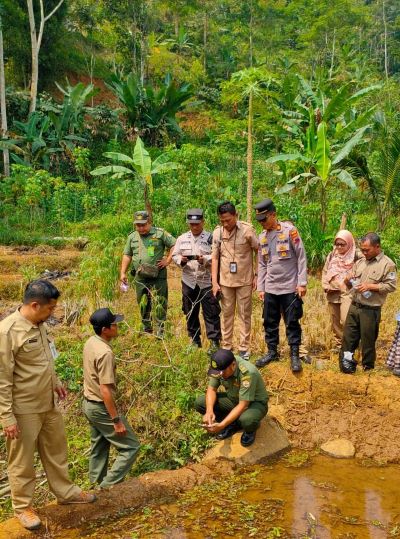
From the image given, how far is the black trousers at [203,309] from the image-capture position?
19.4ft

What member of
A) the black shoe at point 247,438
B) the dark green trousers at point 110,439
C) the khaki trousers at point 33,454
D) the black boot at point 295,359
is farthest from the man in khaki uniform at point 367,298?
the khaki trousers at point 33,454

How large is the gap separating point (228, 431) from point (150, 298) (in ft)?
6.32

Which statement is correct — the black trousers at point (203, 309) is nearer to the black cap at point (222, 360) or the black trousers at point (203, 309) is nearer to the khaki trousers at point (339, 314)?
the khaki trousers at point (339, 314)

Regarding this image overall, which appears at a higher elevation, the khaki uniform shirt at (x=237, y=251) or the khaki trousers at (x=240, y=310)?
the khaki uniform shirt at (x=237, y=251)

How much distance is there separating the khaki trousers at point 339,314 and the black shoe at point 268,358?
0.78 meters

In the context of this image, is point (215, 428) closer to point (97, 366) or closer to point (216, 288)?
point (97, 366)

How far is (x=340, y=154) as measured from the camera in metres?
9.74

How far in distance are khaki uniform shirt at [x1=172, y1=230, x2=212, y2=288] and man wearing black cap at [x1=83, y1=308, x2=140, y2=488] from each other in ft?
5.82

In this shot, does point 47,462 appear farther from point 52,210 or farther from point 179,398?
point 52,210

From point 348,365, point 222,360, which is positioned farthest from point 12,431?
point 348,365

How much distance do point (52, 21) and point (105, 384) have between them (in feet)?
70.6

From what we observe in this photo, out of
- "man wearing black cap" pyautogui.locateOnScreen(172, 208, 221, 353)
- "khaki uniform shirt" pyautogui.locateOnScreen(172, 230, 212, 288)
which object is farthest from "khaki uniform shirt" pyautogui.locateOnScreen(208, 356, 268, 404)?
"khaki uniform shirt" pyautogui.locateOnScreen(172, 230, 212, 288)

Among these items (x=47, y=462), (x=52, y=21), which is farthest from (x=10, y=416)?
(x=52, y=21)

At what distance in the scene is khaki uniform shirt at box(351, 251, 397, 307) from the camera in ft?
17.0
